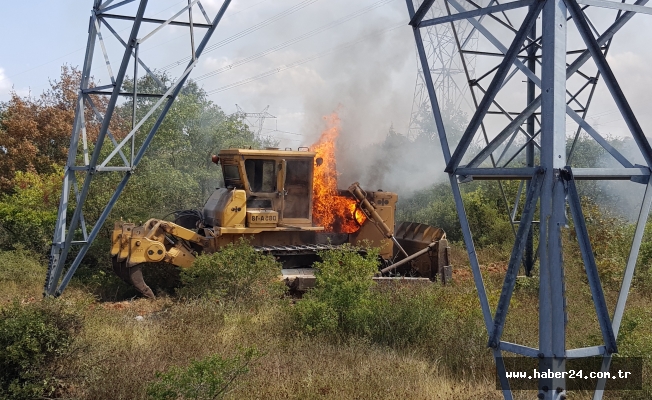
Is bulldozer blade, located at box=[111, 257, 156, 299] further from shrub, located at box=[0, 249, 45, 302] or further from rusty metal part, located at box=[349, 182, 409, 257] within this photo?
rusty metal part, located at box=[349, 182, 409, 257]

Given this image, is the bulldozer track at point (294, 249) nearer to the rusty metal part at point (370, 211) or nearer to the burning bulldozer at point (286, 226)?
the burning bulldozer at point (286, 226)

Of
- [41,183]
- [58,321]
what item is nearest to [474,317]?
[58,321]

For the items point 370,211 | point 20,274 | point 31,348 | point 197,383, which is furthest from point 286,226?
point 197,383

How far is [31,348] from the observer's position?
20.7ft

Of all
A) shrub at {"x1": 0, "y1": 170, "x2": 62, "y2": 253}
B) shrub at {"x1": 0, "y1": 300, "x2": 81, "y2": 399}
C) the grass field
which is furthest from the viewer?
shrub at {"x1": 0, "y1": 170, "x2": 62, "y2": 253}

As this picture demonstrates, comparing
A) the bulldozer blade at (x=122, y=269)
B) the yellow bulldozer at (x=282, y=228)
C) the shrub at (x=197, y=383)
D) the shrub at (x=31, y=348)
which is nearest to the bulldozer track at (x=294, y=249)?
the yellow bulldozer at (x=282, y=228)

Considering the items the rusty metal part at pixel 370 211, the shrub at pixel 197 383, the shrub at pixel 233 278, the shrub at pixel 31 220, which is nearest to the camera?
the shrub at pixel 197 383

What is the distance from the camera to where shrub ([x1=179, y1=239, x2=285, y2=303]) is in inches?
418

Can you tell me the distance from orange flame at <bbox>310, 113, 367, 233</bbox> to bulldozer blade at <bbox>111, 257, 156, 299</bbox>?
3771 mm

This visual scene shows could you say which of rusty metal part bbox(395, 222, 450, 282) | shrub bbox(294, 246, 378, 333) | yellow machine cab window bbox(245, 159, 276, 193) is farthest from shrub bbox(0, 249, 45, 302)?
rusty metal part bbox(395, 222, 450, 282)

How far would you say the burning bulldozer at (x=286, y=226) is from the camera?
12219mm

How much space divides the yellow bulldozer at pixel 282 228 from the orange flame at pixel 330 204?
2 centimetres

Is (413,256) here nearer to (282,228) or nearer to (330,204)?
(330,204)

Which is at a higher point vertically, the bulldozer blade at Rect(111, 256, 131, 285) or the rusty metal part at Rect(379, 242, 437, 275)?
the rusty metal part at Rect(379, 242, 437, 275)
